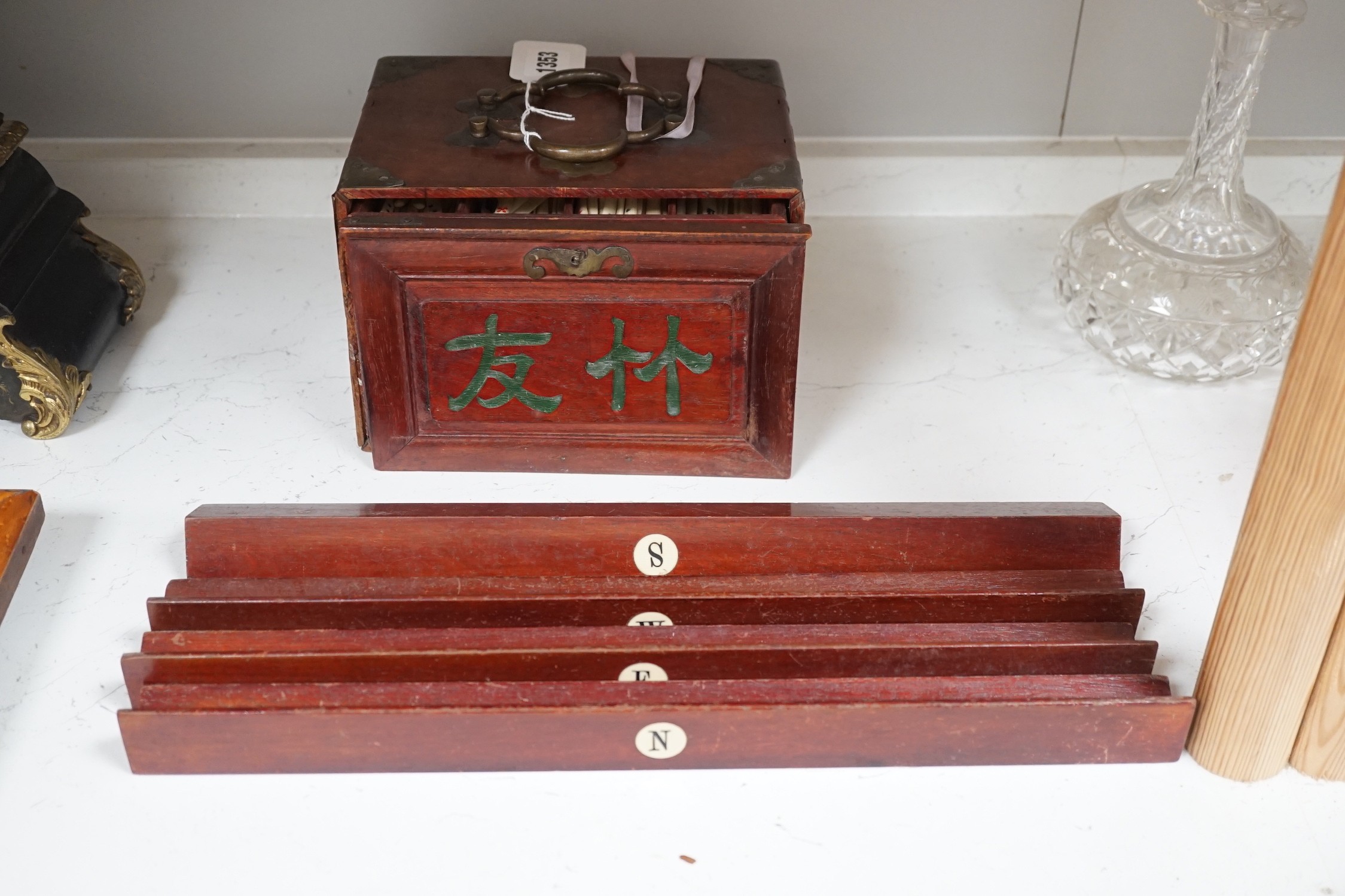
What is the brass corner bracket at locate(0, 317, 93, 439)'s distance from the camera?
1.51 meters

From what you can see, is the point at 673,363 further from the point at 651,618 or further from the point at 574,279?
the point at 651,618

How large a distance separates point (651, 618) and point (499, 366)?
331 mm

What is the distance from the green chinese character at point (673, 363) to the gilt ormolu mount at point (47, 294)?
0.67 meters

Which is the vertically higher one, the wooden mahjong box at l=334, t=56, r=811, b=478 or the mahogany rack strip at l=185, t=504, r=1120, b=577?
the wooden mahjong box at l=334, t=56, r=811, b=478

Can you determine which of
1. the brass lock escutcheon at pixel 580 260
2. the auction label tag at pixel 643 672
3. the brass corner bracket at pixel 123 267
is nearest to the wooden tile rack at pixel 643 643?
the auction label tag at pixel 643 672

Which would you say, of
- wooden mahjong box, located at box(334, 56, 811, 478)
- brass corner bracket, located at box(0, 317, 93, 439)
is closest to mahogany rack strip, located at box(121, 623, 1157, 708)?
wooden mahjong box, located at box(334, 56, 811, 478)

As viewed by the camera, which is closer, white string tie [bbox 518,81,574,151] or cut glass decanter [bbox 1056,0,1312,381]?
white string tie [bbox 518,81,574,151]

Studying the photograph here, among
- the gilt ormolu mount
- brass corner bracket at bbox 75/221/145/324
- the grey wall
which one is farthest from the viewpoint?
the grey wall

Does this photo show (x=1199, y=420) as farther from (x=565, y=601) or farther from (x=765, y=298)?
(x=565, y=601)

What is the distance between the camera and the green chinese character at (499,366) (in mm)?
1449

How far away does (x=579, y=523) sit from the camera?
1.37m

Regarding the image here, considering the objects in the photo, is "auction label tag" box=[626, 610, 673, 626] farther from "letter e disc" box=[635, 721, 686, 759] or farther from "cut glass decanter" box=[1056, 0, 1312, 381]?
"cut glass decanter" box=[1056, 0, 1312, 381]

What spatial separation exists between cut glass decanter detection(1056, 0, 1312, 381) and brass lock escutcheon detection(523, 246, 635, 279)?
0.63 metres

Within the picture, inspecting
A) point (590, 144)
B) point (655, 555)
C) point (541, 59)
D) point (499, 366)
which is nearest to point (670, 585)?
point (655, 555)
